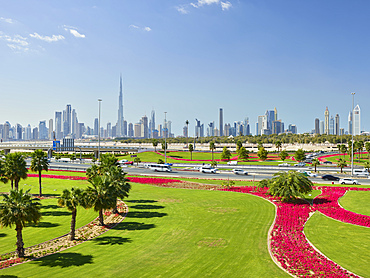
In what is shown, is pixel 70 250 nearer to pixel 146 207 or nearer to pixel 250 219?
pixel 146 207

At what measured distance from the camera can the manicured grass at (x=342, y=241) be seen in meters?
22.6

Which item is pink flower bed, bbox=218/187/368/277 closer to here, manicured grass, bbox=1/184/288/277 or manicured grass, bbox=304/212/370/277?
manicured grass, bbox=304/212/370/277

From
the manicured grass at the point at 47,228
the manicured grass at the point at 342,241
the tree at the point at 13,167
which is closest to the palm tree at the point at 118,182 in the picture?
the manicured grass at the point at 47,228

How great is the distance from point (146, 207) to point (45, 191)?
85.1 feet

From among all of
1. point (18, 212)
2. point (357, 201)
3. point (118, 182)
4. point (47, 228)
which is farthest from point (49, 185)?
point (357, 201)

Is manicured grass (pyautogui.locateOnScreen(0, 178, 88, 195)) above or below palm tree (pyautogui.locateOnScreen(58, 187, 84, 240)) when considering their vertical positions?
below

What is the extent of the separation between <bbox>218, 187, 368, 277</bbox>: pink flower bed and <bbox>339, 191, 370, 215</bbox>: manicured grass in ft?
7.20

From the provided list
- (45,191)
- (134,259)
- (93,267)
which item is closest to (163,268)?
(134,259)

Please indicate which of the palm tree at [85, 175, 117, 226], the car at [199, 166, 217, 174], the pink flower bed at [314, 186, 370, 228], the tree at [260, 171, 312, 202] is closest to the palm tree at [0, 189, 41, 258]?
the palm tree at [85, 175, 117, 226]

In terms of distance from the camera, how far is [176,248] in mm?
25875

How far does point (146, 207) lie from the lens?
4216 centimetres

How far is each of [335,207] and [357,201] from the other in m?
6.49

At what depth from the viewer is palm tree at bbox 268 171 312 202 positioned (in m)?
42.9

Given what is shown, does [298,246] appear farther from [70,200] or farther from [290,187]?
[70,200]
